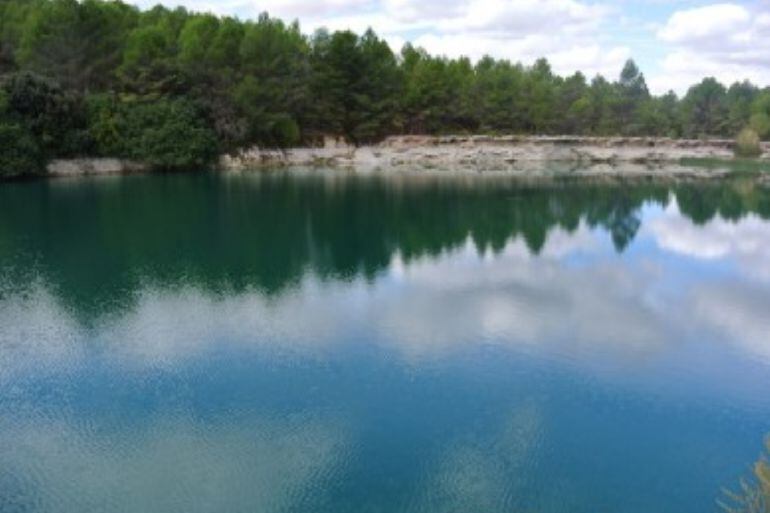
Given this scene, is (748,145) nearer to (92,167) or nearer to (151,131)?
(151,131)

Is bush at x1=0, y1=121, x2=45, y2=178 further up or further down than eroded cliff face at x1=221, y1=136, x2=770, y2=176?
further up

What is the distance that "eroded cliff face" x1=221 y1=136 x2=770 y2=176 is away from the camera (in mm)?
65250

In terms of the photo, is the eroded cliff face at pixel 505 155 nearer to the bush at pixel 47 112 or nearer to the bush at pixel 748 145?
the bush at pixel 748 145

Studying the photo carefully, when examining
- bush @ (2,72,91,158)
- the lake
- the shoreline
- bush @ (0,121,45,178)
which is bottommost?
the lake

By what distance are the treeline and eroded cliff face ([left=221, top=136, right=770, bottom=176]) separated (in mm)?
1697

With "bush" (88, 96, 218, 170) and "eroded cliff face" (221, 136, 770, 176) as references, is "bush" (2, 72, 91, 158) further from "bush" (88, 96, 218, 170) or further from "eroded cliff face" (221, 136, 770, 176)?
"eroded cliff face" (221, 136, 770, 176)

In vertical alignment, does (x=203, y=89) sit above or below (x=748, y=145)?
above

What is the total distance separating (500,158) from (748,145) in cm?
3506

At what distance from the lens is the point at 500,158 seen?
7350 cm

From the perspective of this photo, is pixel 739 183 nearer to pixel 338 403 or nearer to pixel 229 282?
pixel 229 282

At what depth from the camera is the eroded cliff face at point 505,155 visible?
65.2 m

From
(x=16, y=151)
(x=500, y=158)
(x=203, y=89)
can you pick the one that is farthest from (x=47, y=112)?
(x=500, y=158)

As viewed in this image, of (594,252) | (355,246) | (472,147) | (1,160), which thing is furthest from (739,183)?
(1,160)

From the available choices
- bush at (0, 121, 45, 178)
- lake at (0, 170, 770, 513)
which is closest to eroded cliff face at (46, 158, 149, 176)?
bush at (0, 121, 45, 178)
